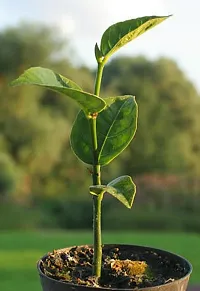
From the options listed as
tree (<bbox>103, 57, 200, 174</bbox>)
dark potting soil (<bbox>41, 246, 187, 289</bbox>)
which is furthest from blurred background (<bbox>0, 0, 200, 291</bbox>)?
dark potting soil (<bbox>41, 246, 187, 289</bbox>)

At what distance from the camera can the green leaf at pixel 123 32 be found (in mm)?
542

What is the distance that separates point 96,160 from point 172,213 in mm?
8301

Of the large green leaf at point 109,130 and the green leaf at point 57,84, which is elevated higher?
the green leaf at point 57,84

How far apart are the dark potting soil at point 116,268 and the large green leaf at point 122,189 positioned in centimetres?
10

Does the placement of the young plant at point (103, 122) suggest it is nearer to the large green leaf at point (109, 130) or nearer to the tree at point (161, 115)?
the large green leaf at point (109, 130)

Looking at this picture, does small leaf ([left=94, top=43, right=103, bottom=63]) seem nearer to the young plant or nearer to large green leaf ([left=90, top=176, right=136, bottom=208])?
the young plant

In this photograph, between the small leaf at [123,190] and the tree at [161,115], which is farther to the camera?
the tree at [161,115]

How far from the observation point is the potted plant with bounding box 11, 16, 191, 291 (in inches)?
20.6

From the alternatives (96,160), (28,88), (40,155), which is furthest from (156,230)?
(96,160)

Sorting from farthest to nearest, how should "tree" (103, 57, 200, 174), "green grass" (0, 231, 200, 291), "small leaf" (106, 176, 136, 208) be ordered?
"tree" (103, 57, 200, 174)
"green grass" (0, 231, 200, 291)
"small leaf" (106, 176, 136, 208)

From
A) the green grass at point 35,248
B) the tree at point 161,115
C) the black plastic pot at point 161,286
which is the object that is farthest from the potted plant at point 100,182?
the tree at point 161,115

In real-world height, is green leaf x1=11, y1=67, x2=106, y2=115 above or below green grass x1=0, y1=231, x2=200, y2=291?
above

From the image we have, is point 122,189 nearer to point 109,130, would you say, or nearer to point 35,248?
point 109,130

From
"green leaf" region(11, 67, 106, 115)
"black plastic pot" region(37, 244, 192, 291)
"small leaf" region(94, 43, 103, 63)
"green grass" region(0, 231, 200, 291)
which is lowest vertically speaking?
"green grass" region(0, 231, 200, 291)
